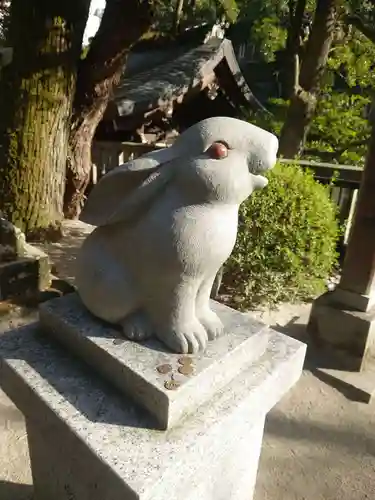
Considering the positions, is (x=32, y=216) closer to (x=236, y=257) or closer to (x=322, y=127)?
(x=236, y=257)

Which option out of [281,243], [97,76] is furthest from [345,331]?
[97,76]

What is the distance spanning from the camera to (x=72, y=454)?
1.39 metres

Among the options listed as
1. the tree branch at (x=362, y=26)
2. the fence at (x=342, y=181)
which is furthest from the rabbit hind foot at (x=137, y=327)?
the tree branch at (x=362, y=26)

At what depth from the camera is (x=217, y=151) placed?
4.62 ft

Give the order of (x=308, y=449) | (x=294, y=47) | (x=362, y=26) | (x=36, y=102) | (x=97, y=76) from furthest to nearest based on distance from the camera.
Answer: (x=294, y=47) < (x=362, y=26) < (x=97, y=76) < (x=36, y=102) < (x=308, y=449)

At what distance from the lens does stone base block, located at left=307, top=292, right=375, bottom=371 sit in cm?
317

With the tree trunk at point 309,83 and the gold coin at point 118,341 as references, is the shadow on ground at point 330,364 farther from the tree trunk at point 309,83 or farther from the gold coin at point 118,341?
the tree trunk at point 309,83

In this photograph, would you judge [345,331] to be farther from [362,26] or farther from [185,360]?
[362,26]

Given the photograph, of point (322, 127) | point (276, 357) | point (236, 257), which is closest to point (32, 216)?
point (236, 257)

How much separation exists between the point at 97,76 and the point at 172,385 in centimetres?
498

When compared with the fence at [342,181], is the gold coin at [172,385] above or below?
below

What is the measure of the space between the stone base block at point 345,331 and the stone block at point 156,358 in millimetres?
1698

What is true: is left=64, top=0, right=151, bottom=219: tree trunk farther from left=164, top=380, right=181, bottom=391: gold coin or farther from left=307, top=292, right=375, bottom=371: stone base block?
left=164, top=380, right=181, bottom=391: gold coin

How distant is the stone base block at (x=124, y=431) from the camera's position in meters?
1.25
